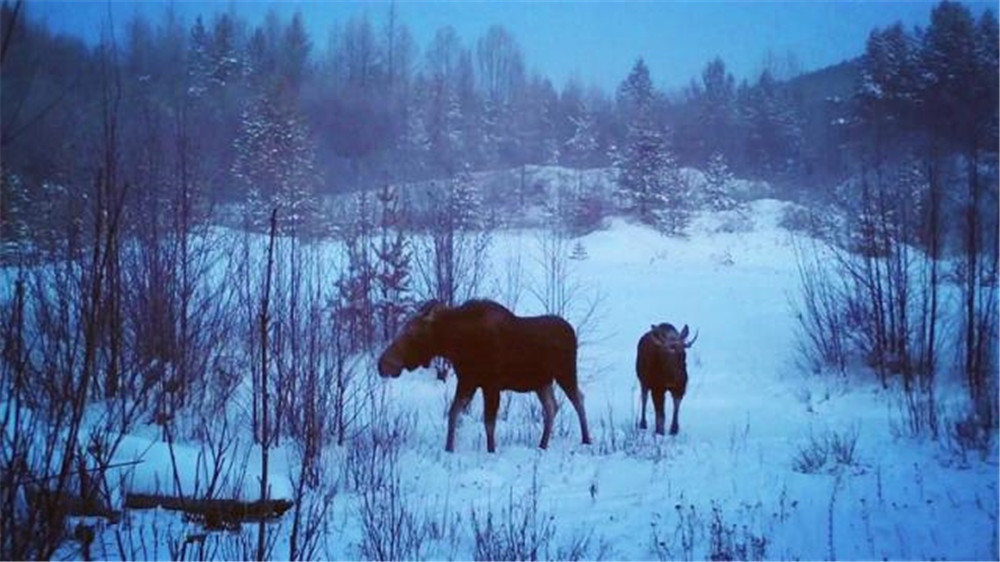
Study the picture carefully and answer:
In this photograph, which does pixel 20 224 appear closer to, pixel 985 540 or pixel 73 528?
pixel 73 528

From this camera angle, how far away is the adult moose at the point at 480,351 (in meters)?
9.98

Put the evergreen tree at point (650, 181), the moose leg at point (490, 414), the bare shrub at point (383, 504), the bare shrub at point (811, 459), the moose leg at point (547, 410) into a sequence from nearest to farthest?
the bare shrub at point (383, 504)
the bare shrub at point (811, 459)
the moose leg at point (490, 414)
the moose leg at point (547, 410)
the evergreen tree at point (650, 181)

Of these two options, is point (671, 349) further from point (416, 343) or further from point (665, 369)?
point (416, 343)

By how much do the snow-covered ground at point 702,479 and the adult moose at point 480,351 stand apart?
2.49 ft

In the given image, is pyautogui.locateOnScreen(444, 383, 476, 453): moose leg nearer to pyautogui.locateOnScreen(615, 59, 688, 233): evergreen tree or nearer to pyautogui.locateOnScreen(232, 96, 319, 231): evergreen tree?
pyautogui.locateOnScreen(232, 96, 319, 231): evergreen tree

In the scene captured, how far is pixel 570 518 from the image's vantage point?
7.05 metres

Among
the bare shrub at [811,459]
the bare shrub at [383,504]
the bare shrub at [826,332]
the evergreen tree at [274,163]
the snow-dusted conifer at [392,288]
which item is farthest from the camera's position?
the evergreen tree at [274,163]

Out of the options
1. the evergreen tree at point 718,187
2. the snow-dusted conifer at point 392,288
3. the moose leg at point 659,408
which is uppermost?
the evergreen tree at point 718,187

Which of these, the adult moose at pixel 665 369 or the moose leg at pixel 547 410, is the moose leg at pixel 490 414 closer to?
the moose leg at pixel 547 410

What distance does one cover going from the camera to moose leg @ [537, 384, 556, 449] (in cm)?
1022

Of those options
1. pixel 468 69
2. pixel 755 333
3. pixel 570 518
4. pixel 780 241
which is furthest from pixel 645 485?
pixel 468 69

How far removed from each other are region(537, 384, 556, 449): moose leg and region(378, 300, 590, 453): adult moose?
0.01 metres

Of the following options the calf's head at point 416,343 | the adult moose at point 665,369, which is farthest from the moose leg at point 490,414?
the adult moose at point 665,369

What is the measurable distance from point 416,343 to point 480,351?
35.6 inches
